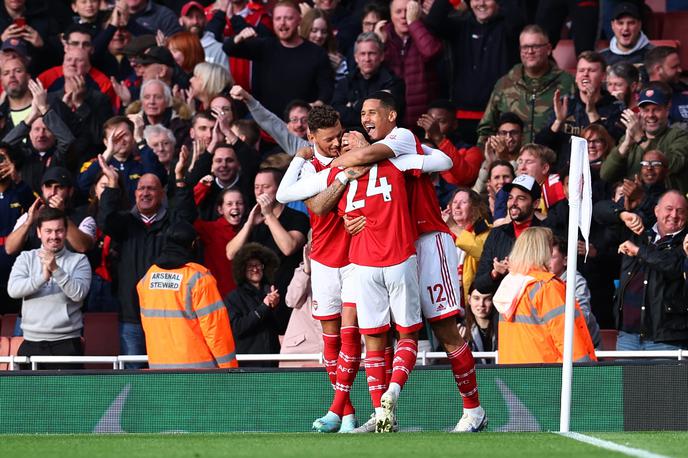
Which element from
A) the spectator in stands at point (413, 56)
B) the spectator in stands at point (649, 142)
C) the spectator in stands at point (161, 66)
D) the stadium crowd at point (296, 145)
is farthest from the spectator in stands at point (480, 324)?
the spectator in stands at point (161, 66)

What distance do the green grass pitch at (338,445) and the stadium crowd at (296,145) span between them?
1.36 meters

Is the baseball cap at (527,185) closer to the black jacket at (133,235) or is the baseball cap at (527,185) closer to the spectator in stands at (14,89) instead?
the black jacket at (133,235)

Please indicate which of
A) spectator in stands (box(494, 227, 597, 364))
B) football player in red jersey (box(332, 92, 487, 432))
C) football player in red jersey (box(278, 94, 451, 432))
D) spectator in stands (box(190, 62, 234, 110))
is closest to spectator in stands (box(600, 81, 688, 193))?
spectator in stands (box(494, 227, 597, 364))

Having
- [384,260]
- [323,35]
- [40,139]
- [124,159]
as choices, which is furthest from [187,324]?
[323,35]

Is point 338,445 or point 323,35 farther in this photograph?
point 323,35

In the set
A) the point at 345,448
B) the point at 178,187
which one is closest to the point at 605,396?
the point at 345,448

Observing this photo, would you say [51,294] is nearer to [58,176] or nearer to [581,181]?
[58,176]

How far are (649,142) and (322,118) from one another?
16.9ft

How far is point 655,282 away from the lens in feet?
40.3

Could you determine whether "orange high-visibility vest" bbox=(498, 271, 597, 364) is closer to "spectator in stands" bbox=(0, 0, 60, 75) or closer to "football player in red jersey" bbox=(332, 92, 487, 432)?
"football player in red jersey" bbox=(332, 92, 487, 432)

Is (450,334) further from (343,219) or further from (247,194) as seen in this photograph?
(247,194)

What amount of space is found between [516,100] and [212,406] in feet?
19.2

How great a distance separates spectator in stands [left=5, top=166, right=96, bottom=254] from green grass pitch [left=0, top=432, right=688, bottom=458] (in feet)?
15.3

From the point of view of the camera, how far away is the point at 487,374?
36.2 feet
